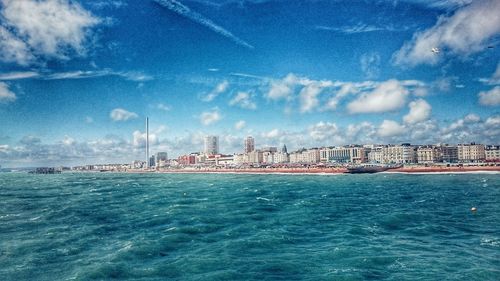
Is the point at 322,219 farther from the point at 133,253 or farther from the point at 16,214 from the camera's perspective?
the point at 16,214

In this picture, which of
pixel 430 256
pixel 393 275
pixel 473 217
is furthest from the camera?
pixel 473 217

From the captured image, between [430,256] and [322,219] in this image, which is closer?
[430,256]

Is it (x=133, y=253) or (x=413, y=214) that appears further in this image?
(x=413, y=214)

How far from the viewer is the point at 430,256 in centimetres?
2608

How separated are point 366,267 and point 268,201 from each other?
37190 millimetres

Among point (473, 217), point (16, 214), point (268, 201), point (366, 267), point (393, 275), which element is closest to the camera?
point (393, 275)

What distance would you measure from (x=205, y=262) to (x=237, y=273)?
135 inches

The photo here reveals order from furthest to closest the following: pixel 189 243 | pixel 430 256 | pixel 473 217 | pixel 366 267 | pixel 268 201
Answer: pixel 268 201 → pixel 473 217 → pixel 189 243 → pixel 430 256 → pixel 366 267

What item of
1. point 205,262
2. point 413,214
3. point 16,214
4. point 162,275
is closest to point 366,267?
point 205,262

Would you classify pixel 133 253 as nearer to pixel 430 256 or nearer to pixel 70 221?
pixel 70 221

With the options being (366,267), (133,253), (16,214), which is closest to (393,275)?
(366,267)

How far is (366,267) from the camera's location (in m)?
23.7

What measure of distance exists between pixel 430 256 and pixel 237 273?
1525cm

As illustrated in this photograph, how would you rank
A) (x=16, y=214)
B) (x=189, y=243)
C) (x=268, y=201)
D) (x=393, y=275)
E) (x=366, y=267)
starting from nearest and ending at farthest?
(x=393, y=275) → (x=366, y=267) → (x=189, y=243) → (x=16, y=214) → (x=268, y=201)
